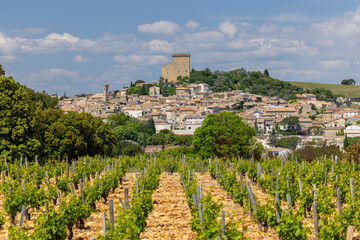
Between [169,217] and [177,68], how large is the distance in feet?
463

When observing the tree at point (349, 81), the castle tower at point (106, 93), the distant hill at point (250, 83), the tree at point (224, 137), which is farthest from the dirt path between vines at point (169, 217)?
the tree at point (349, 81)

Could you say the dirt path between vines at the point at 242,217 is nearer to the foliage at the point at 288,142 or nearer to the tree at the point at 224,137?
the tree at the point at 224,137

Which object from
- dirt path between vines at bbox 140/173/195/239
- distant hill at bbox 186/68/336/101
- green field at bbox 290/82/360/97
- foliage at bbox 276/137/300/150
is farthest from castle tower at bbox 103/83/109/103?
dirt path between vines at bbox 140/173/195/239

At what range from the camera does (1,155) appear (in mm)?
18844

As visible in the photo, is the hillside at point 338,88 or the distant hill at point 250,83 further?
the hillside at point 338,88

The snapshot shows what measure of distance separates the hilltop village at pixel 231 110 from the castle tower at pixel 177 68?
2424 mm

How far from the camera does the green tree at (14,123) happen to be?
1998 cm

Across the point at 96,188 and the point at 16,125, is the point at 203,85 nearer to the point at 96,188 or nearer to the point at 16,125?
the point at 16,125

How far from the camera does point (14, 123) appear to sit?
20422mm

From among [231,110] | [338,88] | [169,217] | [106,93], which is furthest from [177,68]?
[169,217]

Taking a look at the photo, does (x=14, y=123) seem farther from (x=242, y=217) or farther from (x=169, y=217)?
(x=242, y=217)

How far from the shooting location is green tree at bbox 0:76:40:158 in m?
20.0

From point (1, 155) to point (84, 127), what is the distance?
7.06 meters

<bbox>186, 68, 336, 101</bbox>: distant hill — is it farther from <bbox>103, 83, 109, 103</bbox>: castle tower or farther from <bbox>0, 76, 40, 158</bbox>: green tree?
<bbox>0, 76, 40, 158</bbox>: green tree
